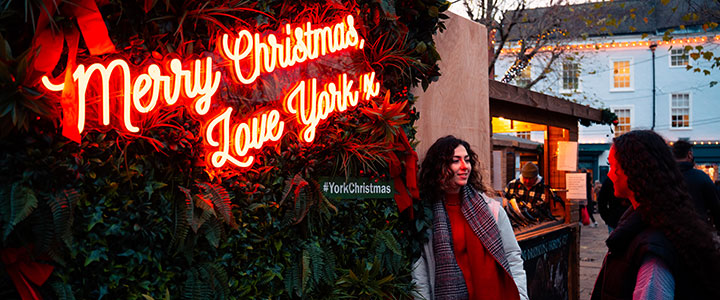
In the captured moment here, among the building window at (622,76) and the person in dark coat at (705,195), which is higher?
the building window at (622,76)

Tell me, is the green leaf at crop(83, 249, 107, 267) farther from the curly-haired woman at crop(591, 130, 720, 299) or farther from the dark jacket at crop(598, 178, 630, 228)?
the dark jacket at crop(598, 178, 630, 228)

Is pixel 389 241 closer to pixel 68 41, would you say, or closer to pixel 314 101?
pixel 314 101

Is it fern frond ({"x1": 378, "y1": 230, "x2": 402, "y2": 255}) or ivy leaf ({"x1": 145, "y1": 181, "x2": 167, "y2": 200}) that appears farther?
fern frond ({"x1": 378, "y1": 230, "x2": 402, "y2": 255})

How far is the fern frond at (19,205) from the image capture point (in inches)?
72.5

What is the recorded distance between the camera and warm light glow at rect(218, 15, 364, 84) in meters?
2.65

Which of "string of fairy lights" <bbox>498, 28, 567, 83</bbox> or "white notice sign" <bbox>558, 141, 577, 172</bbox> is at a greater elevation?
"string of fairy lights" <bbox>498, 28, 567, 83</bbox>

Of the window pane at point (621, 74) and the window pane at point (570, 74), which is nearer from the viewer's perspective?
the window pane at point (570, 74)

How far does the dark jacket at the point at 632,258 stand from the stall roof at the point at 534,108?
3.25 metres

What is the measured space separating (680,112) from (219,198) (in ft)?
103

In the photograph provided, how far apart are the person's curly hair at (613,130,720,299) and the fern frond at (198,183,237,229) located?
5.63 feet

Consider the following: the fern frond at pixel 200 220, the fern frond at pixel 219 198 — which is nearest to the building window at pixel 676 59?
the fern frond at pixel 219 198

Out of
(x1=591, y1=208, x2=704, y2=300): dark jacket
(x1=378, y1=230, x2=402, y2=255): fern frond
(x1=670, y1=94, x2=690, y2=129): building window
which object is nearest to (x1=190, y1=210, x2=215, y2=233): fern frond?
(x1=378, y1=230, x2=402, y2=255): fern frond

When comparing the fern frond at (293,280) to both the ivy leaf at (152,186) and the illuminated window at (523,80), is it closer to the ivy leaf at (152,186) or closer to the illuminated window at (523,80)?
the ivy leaf at (152,186)

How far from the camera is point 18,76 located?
72.4 inches
